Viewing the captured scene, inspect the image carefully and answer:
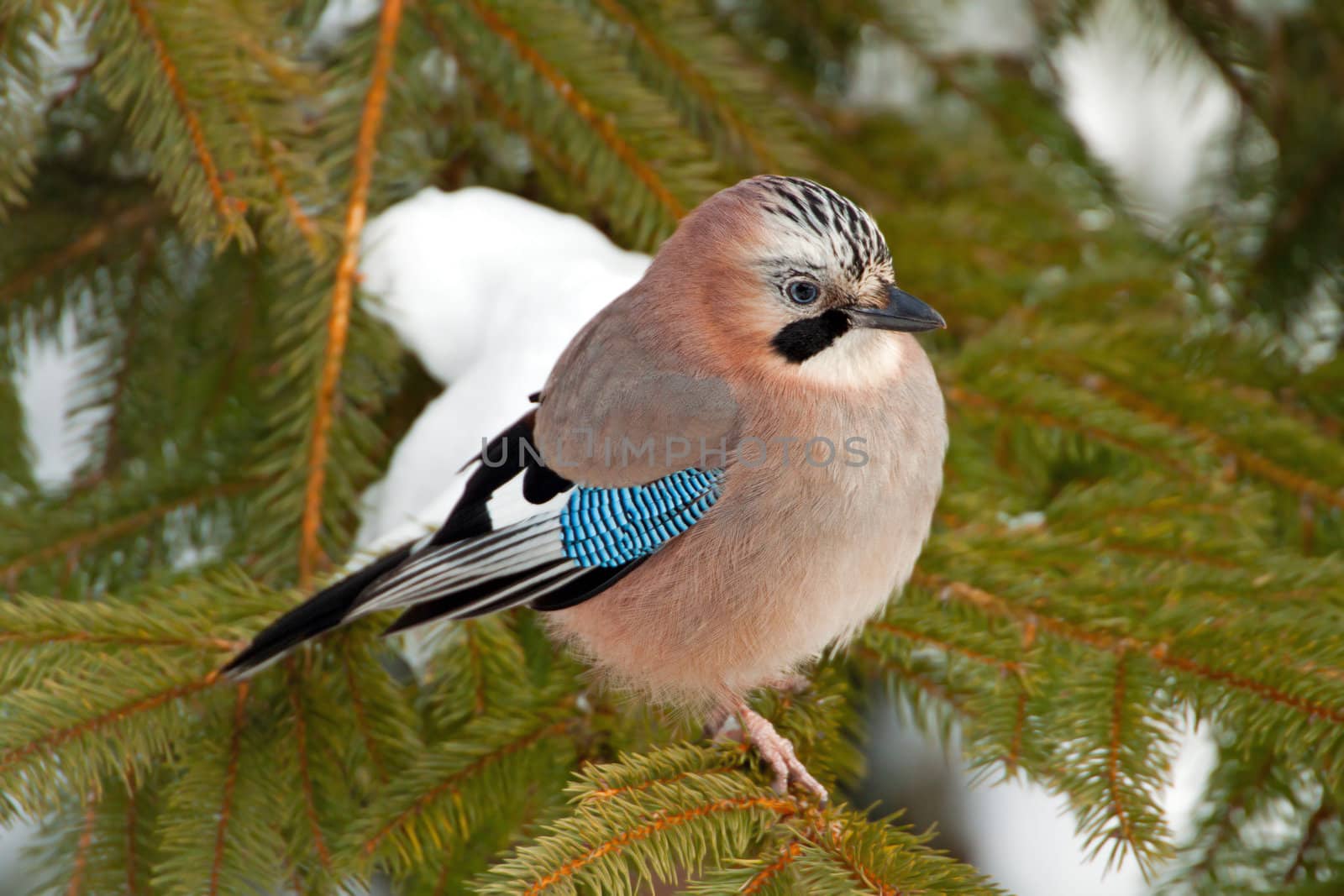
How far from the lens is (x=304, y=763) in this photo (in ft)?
6.61

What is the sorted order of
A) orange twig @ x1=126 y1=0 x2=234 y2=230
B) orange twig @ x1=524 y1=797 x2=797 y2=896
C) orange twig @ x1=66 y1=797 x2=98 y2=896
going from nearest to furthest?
orange twig @ x1=524 y1=797 x2=797 y2=896 < orange twig @ x1=66 y1=797 x2=98 y2=896 < orange twig @ x1=126 y1=0 x2=234 y2=230

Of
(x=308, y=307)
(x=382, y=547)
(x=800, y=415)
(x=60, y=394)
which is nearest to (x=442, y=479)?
(x=382, y=547)

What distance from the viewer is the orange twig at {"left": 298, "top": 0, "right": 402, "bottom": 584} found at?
95.3 inches

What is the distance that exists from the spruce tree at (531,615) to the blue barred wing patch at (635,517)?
28 centimetres

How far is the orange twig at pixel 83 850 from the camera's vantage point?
Result: 6.41 ft

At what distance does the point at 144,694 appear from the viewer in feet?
6.44

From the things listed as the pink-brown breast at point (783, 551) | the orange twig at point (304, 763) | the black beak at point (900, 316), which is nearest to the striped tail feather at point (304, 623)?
the orange twig at point (304, 763)

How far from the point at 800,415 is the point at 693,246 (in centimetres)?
38

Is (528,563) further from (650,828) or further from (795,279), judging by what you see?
(795,279)

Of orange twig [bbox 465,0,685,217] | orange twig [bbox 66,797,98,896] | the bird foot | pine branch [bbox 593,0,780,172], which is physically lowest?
orange twig [bbox 66,797,98,896]

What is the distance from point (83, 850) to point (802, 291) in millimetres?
1540

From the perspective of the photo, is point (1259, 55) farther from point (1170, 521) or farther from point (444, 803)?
point (444, 803)

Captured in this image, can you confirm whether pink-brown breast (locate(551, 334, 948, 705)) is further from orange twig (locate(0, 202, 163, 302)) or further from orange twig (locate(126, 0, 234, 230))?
orange twig (locate(0, 202, 163, 302))

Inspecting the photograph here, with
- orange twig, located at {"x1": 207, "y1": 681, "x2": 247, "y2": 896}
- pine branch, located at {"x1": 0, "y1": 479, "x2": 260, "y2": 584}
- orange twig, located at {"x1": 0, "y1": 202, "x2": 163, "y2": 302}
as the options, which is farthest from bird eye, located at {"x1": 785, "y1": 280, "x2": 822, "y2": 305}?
orange twig, located at {"x1": 0, "y1": 202, "x2": 163, "y2": 302}
